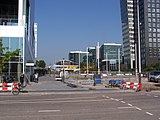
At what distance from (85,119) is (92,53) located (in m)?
131

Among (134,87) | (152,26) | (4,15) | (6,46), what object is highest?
(152,26)

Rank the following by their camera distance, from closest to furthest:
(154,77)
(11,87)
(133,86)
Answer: (11,87)
(133,86)
(154,77)

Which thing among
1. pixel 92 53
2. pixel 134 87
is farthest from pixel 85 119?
pixel 92 53

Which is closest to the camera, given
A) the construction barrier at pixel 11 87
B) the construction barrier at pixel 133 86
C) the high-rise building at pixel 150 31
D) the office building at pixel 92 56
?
the construction barrier at pixel 11 87

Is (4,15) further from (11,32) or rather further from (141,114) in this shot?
(141,114)

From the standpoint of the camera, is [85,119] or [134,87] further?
[134,87]

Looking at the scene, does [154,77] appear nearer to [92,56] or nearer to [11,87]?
[11,87]

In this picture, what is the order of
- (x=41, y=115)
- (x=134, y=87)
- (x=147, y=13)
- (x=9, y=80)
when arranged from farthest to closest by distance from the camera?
(x=147, y=13)
(x=9, y=80)
(x=134, y=87)
(x=41, y=115)

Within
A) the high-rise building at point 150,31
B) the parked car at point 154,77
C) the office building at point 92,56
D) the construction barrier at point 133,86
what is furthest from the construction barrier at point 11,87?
the high-rise building at point 150,31

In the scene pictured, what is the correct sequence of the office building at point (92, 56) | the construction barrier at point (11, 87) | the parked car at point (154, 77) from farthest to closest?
the office building at point (92, 56) < the parked car at point (154, 77) < the construction barrier at point (11, 87)

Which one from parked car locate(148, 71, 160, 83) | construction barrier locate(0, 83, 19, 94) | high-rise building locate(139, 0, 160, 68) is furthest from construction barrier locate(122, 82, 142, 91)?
high-rise building locate(139, 0, 160, 68)

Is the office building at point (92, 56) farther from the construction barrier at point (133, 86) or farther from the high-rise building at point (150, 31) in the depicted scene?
the construction barrier at point (133, 86)

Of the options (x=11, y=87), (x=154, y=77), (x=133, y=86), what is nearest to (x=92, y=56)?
(x=154, y=77)

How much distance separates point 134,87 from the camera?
93.6ft
